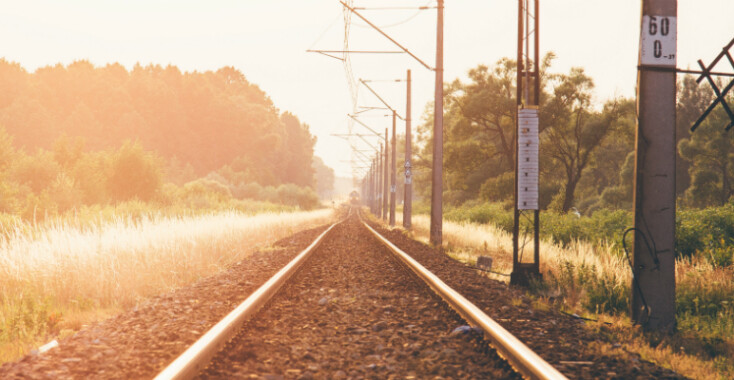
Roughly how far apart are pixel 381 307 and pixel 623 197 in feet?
157

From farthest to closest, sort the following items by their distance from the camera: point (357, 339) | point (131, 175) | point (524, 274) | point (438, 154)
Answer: point (131, 175) < point (438, 154) < point (524, 274) < point (357, 339)

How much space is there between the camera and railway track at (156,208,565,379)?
13.0 ft

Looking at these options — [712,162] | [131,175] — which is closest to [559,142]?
[712,162]

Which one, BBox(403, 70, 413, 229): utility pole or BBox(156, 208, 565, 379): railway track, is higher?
BBox(403, 70, 413, 229): utility pole

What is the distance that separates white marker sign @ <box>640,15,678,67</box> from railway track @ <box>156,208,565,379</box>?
10.4 feet

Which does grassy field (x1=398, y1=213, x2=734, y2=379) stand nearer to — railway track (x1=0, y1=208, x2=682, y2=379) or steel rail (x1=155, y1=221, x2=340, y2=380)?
railway track (x1=0, y1=208, x2=682, y2=379)

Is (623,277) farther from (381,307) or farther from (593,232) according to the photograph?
(593,232)

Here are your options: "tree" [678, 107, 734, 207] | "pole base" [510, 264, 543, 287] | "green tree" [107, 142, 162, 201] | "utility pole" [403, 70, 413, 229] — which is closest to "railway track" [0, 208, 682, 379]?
"pole base" [510, 264, 543, 287]

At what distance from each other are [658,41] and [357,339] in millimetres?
4300

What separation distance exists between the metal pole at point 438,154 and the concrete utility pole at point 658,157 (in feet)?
38.4

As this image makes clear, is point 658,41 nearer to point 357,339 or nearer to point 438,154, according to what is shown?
point 357,339

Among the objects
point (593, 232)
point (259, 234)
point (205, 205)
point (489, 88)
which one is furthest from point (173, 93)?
point (593, 232)

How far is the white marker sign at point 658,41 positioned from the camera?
5676 millimetres

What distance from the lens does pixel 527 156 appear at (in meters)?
9.38
